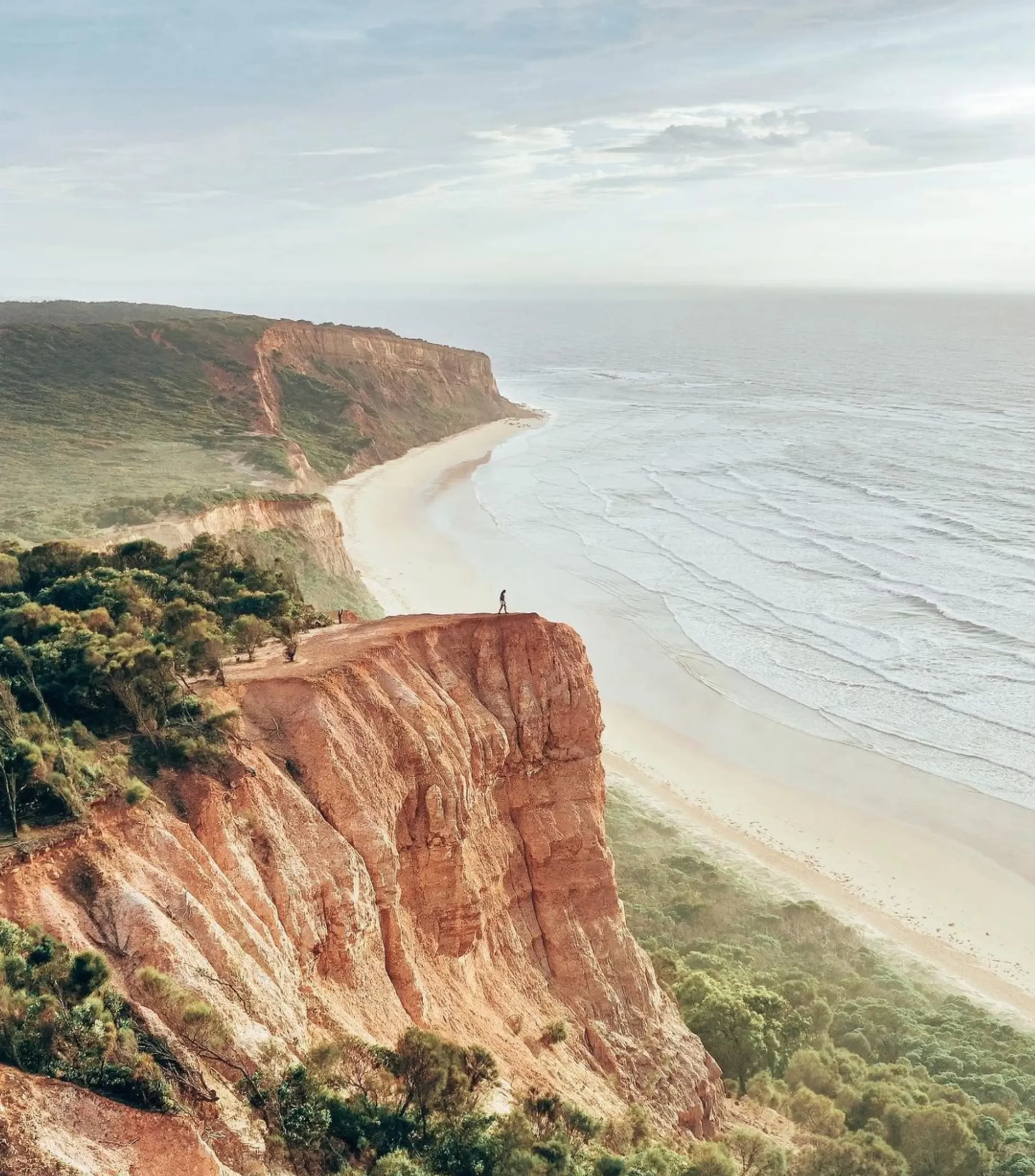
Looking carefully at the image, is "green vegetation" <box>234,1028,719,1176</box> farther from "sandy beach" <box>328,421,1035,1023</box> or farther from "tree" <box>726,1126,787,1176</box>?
"sandy beach" <box>328,421,1035,1023</box>

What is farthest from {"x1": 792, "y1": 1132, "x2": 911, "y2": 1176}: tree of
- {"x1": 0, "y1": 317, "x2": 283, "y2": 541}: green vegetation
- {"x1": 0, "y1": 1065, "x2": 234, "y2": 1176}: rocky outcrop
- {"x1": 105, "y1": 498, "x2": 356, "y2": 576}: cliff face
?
{"x1": 0, "y1": 317, "x2": 283, "y2": 541}: green vegetation

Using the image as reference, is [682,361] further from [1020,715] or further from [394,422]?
[1020,715]

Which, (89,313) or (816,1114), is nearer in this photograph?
(816,1114)

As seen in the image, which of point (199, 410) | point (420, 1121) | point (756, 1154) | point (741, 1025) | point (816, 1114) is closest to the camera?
point (420, 1121)

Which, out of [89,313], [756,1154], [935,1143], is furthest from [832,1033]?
[89,313]

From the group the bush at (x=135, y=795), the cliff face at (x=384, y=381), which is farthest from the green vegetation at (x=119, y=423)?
the bush at (x=135, y=795)

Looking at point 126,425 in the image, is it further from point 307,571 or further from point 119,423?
point 307,571
